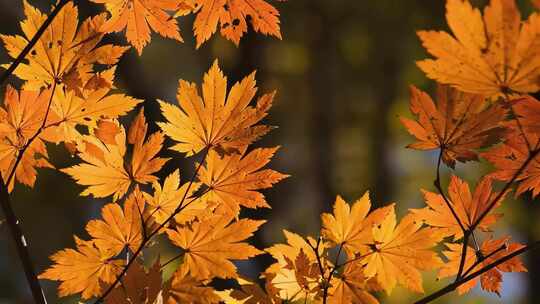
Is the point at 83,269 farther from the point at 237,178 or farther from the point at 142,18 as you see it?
the point at 142,18

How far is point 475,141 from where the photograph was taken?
30.8 inches

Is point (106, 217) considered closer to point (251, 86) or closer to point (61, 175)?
point (251, 86)

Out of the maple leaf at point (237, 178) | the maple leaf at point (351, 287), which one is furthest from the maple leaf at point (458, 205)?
the maple leaf at point (237, 178)

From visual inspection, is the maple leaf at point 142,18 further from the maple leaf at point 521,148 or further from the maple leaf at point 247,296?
the maple leaf at point 521,148

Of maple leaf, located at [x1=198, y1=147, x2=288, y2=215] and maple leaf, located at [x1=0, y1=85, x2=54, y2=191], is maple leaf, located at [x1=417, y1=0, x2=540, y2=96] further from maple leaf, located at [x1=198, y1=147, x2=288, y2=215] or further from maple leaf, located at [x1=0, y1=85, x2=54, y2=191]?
maple leaf, located at [x1=0, y1=85, x2=54, y2=191]

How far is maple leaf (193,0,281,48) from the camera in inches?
39.4

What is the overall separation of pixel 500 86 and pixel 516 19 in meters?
0.08

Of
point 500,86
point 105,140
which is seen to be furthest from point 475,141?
point 105,140

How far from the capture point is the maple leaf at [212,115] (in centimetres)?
84

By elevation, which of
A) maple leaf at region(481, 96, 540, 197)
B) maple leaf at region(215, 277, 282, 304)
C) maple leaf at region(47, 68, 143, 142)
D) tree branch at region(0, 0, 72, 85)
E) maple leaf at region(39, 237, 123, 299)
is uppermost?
tree branch at region(0, 0, 72, 85)

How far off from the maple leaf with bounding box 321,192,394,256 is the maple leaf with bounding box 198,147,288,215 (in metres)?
0.14

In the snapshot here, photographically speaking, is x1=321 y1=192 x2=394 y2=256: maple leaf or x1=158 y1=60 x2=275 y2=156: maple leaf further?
x1=321 y1=192 x2=394 y2=256: maple leaf

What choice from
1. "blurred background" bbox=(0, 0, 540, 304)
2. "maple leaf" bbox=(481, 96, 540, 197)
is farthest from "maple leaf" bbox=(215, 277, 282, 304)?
"blurred background" bbox=(0, 0, 540, 304)

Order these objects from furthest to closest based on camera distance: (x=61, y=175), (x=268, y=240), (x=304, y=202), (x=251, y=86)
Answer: (x=304, y=202) → (x=61, y=175) → (x=268, y=240) → (x=251, y=86)
